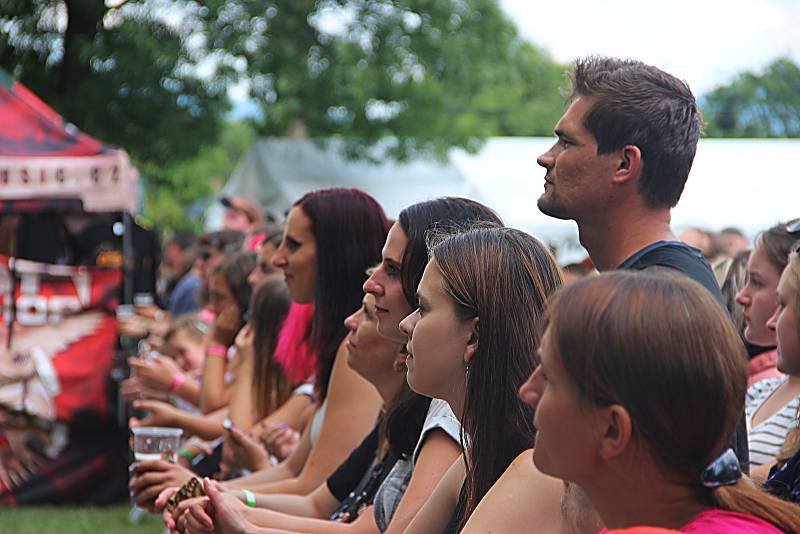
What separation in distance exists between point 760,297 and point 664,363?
2.57 metres

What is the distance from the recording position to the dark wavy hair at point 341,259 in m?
4.23

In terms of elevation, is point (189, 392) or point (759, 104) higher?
point (189, 392)

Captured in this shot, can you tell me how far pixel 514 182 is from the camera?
46.2 feet

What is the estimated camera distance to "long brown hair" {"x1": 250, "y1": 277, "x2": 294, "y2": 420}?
5.49 metres

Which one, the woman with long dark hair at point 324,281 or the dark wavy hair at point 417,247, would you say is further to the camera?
the woman with long dark hair at point 324,281

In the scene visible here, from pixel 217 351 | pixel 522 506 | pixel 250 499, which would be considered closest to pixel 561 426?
pixel 522 506

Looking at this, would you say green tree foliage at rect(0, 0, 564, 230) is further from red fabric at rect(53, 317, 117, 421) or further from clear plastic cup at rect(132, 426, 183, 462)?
clear plastic cup at rect(132, 426, 183, 462)

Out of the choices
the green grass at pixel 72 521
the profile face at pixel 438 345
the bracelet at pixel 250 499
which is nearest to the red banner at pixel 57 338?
the green grass at pixel 72 521

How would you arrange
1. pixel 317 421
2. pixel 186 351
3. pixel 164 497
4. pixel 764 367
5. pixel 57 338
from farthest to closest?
pixel 57 338 → pixel 186 351 → pixel 764 367 → pixel 317 421 → pixel 164 497

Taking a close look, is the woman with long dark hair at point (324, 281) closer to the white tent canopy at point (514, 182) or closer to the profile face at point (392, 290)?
the profile face at point (392, 290)

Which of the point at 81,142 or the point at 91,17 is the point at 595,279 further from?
the point at 91,17

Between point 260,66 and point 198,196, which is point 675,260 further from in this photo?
point 198,196

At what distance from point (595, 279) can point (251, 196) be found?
11.9 metres

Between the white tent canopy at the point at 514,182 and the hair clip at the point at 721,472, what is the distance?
11008mm
